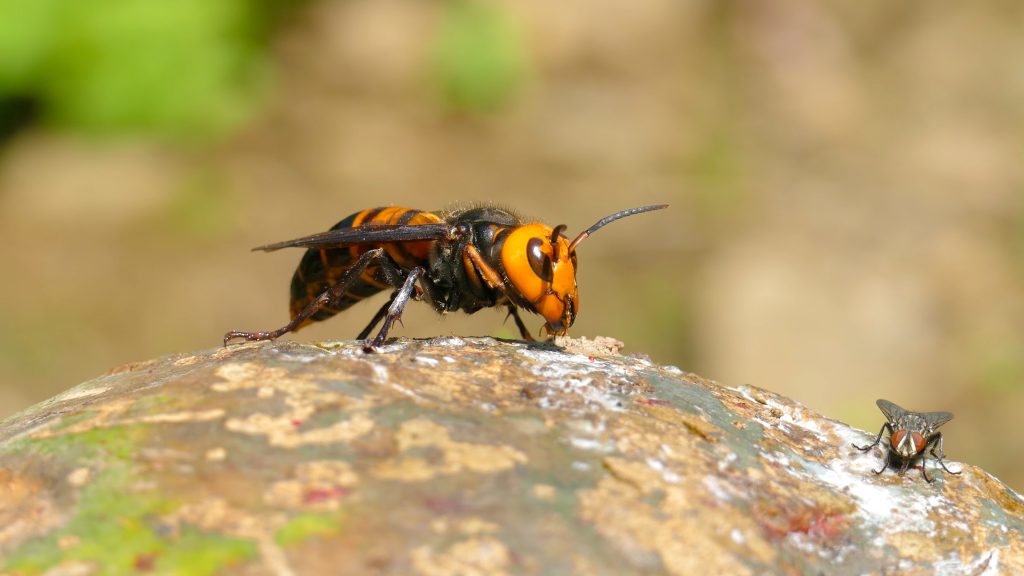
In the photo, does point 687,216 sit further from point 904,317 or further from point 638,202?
point 904,317

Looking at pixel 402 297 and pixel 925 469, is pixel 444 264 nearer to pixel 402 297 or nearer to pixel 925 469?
pixel 402 297

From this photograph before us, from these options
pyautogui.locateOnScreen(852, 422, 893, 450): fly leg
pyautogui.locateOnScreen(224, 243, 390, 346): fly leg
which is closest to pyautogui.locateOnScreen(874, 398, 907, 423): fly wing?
pyautogui.locateOnScreen(852, 422, 893, 450): fly leg

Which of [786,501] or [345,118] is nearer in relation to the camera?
[786,501]

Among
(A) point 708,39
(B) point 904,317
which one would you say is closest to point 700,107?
(A) point 708,39

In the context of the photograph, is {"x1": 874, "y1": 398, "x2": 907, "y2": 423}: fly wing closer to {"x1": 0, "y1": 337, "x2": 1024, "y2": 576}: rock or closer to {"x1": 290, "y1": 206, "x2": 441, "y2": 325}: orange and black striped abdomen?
{"x1": 0, "y1": 337, "x2": 1024, "y2": 576}: rock

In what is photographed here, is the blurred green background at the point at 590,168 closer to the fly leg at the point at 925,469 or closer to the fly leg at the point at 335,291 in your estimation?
the fly leg at the point at 335,291

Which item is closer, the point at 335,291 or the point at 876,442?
the point at 876,442

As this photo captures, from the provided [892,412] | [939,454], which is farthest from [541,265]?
[939,454]
